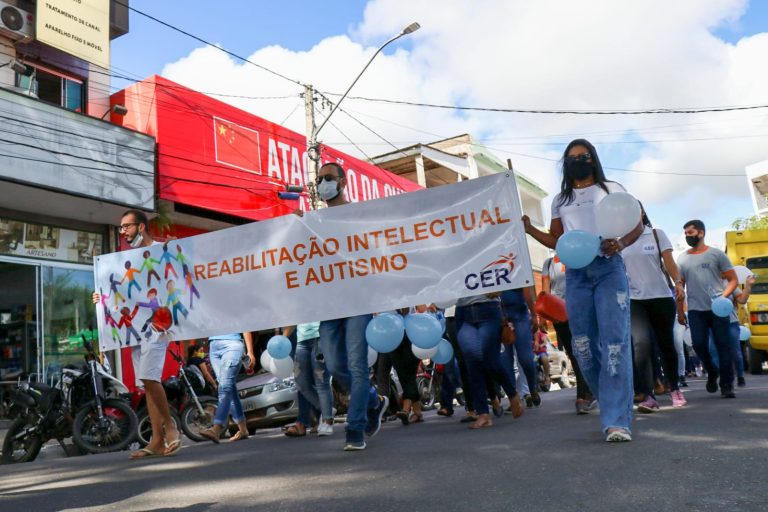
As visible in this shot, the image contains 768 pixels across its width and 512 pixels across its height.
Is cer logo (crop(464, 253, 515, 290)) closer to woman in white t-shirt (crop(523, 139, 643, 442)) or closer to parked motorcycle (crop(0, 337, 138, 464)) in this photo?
woman in white t-shirt (crop(523, 139, 643, 442))

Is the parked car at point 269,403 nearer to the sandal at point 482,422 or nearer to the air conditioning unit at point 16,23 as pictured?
the sandal at point 482,422

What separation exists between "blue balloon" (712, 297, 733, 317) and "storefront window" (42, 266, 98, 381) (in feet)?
33.8

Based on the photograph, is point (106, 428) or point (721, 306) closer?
point (721, 306)

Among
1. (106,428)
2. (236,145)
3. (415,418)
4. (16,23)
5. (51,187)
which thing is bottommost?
(415,418)

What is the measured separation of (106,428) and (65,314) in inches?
281

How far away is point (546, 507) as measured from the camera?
8.03 ft

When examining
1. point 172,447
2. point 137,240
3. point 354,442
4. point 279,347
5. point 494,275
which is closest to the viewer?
point 354,442

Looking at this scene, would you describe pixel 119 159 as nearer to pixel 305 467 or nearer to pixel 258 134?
pixel 258 134

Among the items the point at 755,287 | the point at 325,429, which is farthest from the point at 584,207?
the point at 755,287

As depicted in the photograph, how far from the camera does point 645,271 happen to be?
568 cm

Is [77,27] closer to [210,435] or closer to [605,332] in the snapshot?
[210,435]

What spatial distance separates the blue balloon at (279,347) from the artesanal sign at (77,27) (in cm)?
916

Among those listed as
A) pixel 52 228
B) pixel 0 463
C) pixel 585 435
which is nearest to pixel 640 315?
pixel 585 435

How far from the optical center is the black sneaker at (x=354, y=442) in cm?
457
